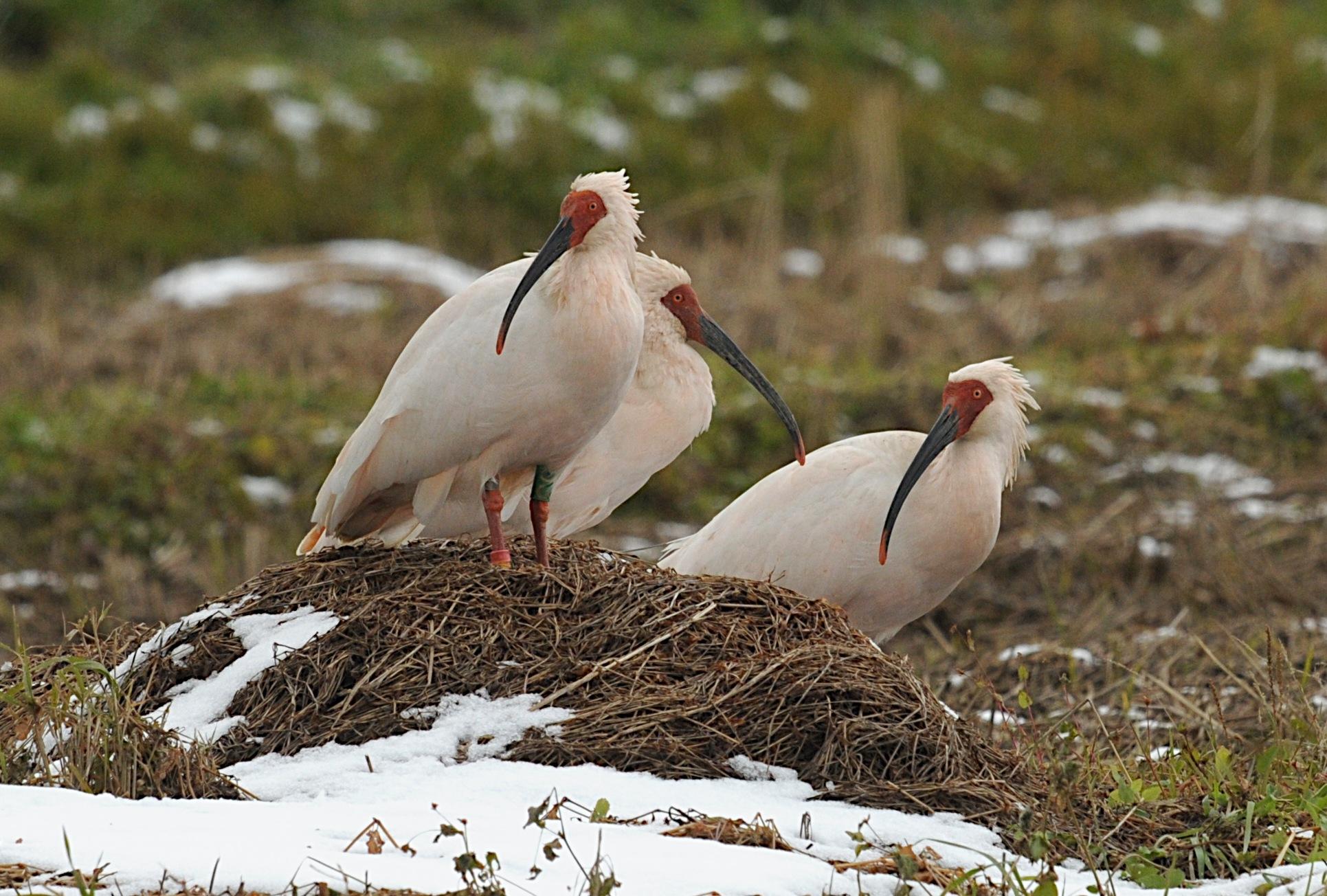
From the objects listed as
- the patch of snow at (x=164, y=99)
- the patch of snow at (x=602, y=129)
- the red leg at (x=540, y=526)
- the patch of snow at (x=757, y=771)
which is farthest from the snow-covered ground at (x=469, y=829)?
the patch of snow at (x=164, y=99)

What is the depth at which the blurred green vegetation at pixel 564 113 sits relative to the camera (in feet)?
48.7

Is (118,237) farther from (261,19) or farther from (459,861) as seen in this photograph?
(459,861)

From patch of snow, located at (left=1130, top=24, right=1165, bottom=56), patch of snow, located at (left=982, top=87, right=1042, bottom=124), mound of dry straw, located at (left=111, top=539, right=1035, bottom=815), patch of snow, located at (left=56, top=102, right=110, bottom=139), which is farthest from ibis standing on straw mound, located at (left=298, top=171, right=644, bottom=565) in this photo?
patch of snow, located at (left=1130, top=24, right=1165, bottom=56)

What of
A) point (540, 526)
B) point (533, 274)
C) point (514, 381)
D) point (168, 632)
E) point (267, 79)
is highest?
point (533, 274)

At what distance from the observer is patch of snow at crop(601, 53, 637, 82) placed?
16.4 m

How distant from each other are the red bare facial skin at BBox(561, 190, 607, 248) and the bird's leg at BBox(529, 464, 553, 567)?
774mm

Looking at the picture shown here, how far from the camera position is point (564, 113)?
51.3 feet

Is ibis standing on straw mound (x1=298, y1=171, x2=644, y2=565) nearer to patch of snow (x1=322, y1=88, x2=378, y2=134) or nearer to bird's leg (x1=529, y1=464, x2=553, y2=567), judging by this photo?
bird's leg (x1=529, y1=464, x2=553, y2=567)

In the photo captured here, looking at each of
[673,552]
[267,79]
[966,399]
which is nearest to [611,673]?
[966,399]

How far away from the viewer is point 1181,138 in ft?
54.7

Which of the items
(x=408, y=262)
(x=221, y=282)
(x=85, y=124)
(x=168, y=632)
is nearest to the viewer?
(x=168, y=632)

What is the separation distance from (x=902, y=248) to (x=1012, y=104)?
3.44m

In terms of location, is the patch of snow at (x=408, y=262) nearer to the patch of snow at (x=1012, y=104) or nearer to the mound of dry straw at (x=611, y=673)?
the patch of snow at (x=1012, y=104)

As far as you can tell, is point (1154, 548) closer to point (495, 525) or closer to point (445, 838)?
point (495, 525)
